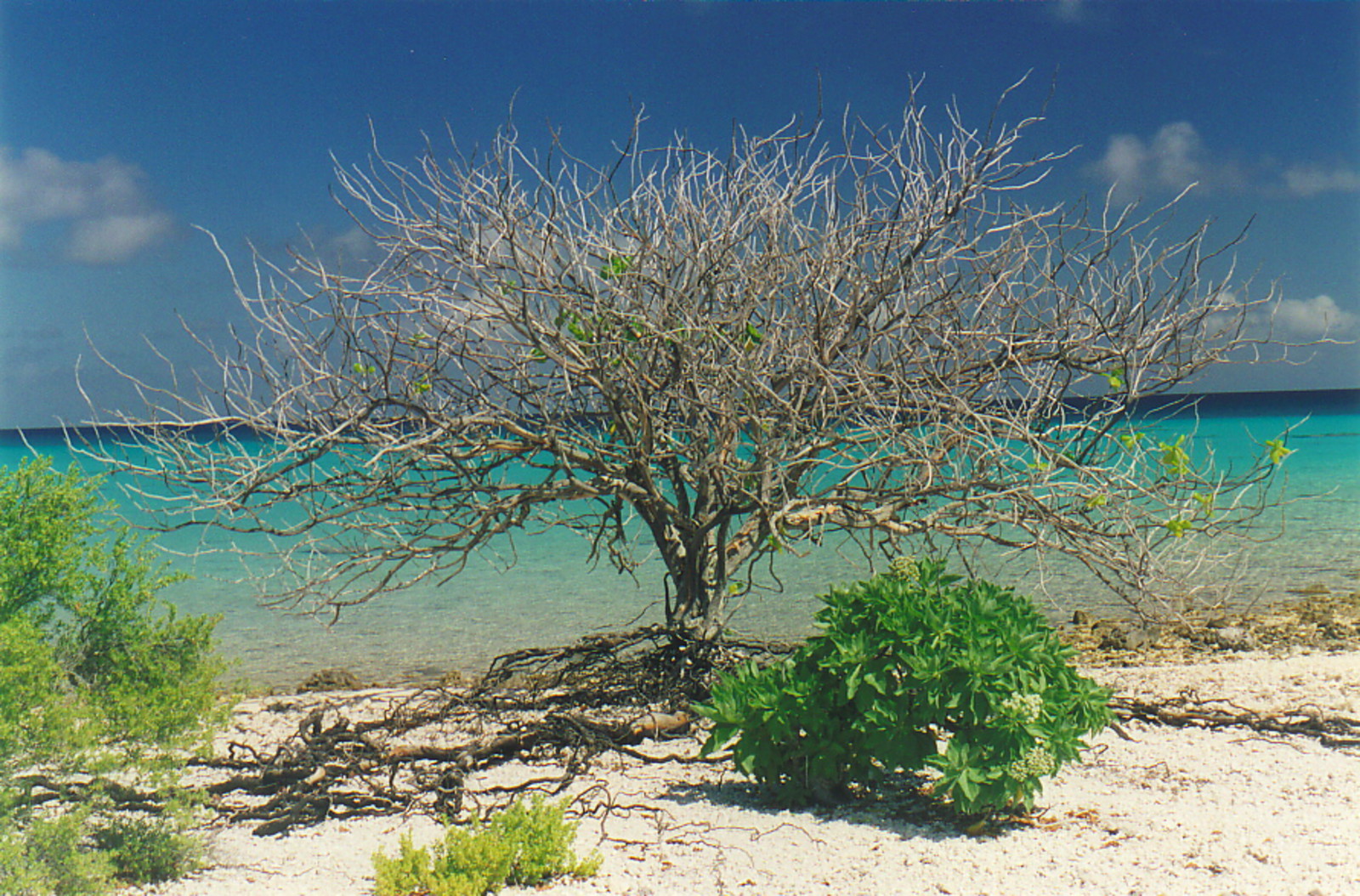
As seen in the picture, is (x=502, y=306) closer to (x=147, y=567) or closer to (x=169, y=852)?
(x=147, y=567)

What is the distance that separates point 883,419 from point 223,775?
154 inches

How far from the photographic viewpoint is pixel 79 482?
145 inches

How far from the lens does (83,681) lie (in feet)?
11.8

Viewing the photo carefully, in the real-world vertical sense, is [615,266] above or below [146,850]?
above

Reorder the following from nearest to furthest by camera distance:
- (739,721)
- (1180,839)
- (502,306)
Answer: (1180,839), (739,721), (502,306)

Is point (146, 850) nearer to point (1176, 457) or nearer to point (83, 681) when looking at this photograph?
point (83, 681)

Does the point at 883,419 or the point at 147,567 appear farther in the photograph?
the point at 883,419

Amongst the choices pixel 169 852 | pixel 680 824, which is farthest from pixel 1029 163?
pixel 169 852

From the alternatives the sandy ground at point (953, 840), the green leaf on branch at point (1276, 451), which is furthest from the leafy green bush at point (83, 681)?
the green leaf on branch at point (1276, 451)

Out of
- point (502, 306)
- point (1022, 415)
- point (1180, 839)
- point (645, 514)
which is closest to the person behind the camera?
point (1180, 839)

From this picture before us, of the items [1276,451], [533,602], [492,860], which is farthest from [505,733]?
[533,602]

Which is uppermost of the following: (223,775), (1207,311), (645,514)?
(1207,311)

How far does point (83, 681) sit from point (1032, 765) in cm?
347

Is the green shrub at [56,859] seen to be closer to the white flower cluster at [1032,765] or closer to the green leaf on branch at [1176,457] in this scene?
the white flower cluster at [1032,765]
